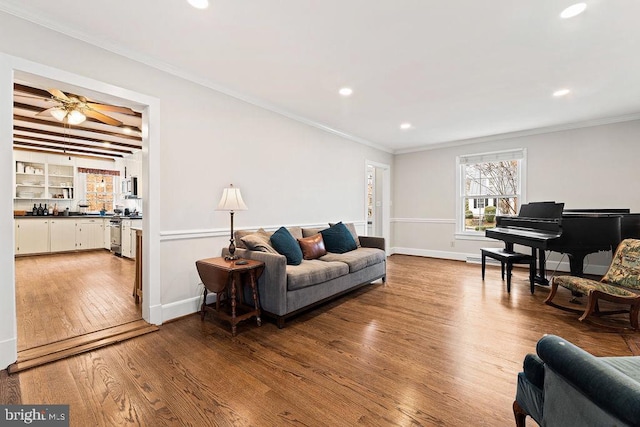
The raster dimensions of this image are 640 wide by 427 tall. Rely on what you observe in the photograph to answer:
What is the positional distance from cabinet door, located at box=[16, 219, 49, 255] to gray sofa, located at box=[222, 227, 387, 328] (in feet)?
19.5

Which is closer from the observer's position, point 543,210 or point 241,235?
point 241,235

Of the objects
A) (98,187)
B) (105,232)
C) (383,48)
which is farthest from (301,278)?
(98,187)

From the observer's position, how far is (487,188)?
5.73m

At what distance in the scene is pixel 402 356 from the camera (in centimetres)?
216

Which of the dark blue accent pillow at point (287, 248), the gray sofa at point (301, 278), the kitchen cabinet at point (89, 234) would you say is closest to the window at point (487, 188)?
the gray sofa at point (301, 278)

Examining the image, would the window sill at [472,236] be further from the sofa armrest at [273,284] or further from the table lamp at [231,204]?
the table lamp at [231,204]

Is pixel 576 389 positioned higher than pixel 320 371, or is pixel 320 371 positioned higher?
pixel 576 389

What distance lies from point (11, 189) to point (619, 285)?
212 inches

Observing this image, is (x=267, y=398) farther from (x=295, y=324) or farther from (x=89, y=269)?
(x=89, y=269)

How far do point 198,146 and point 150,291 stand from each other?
1.53 m

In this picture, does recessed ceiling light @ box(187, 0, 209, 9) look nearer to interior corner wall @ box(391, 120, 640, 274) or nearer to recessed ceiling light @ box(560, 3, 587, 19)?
recessed ceiling light @ box(560, 3, 587, 19)

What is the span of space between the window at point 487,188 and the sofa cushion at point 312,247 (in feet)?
11.9

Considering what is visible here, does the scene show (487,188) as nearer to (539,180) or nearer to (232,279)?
(539,180)

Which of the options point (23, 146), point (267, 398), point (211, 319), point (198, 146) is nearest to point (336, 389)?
point (267, 398)
